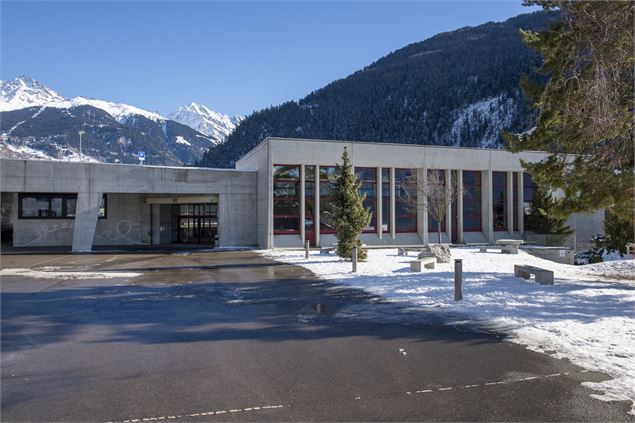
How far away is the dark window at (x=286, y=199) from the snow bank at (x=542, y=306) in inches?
543

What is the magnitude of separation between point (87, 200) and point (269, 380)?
2828 centimetres

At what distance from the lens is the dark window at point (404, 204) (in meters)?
34.8

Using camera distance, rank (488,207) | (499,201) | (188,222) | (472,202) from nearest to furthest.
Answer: (488,207)
(472,202)
(499,201)
(188,222)

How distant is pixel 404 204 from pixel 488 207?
684 cm

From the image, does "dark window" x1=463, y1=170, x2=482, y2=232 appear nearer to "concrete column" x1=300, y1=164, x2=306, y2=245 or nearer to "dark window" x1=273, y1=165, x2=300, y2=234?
"concrete column" x1=300, y1=164, x2=306, y2=245

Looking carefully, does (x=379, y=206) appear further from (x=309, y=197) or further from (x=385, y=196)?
(x=309, y=197)

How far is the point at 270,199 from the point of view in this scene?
31688 mm

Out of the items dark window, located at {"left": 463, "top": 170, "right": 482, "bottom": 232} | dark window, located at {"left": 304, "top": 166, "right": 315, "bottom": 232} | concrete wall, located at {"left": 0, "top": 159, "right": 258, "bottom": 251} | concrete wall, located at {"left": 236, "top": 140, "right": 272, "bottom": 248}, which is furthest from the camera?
dark window, located at {"left": 463, "top": 170, "right": 482, "bottom": 232}

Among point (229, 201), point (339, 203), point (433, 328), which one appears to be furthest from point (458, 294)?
point (229, 201)

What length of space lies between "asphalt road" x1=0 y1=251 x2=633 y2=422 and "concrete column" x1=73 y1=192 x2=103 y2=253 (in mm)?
20099

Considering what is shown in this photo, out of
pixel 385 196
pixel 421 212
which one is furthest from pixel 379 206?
pixel 421 212

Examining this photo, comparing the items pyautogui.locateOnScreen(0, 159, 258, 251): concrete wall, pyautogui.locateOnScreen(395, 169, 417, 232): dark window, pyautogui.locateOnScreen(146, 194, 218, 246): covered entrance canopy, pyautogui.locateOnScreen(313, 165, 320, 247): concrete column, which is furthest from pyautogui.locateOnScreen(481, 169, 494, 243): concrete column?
pyautogui.locateOnScreen(146, 194, 218, 246): covered entrance canopy

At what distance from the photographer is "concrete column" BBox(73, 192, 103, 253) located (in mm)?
29750

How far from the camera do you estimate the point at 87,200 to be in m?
30.2
